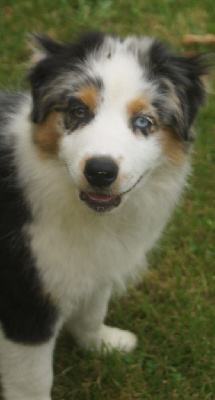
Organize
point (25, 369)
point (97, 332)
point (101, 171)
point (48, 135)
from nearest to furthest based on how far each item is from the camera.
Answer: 1. point (101, 171)
2. point (48, 135)
3. point (25, 369)
4. point (97, 332)

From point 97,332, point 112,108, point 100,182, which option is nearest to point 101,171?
point 100,182

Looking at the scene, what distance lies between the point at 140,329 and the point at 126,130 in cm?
176

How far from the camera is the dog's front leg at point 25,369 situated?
3240mm

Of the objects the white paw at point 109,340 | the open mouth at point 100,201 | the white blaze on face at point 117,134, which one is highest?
the white blaze on face at point 117,134

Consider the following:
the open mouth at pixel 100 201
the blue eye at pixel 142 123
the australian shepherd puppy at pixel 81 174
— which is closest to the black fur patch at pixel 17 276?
the australian shepherd puppy at pixel 81 174

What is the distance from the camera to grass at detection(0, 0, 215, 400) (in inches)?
147

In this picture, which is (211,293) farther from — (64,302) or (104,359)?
(64,302)

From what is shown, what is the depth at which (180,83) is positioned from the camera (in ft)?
9.82

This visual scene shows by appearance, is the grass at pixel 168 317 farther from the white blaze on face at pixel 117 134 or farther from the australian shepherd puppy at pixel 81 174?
the white blaze on face at pixel 117 134

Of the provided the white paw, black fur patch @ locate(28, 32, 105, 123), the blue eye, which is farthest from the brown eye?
the white paw

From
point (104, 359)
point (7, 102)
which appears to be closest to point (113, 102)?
point (7, 102)

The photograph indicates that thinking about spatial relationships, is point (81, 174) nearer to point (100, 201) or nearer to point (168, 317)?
point (100, 201)

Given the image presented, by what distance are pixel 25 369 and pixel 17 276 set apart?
531 millimetres

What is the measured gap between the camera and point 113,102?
108 inches
